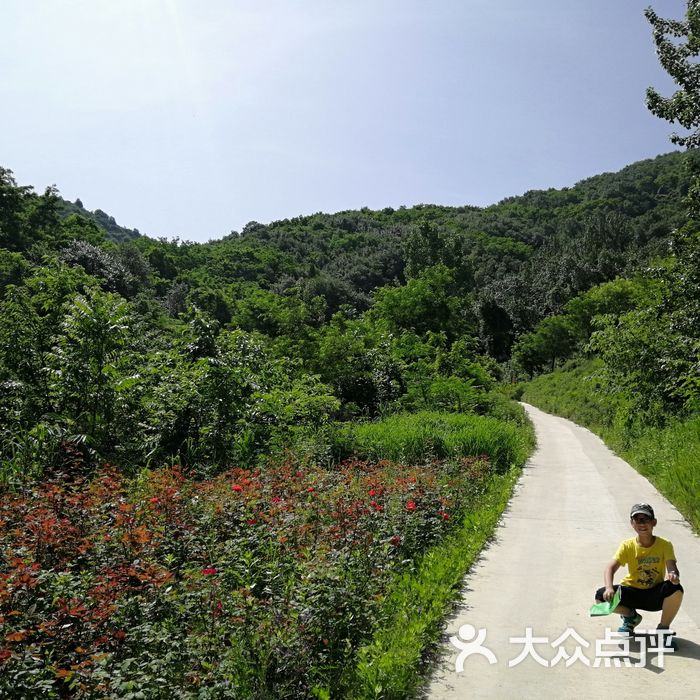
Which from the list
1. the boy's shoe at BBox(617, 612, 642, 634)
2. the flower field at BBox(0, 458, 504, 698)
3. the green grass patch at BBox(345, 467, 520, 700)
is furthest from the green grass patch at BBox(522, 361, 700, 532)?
the flower field at BBox(0, 458, 504, 698)

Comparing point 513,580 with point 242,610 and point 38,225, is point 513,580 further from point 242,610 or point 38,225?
point 38,225

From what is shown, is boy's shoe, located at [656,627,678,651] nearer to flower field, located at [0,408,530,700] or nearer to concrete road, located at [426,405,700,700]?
concrete road, located at [426,405,700,700]

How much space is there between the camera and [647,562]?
15.6ft

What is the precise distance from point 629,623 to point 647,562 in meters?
0.51

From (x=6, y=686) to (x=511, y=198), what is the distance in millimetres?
180906

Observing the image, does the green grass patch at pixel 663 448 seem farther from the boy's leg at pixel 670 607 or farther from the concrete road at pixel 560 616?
the boy's leg at pixel 670 607

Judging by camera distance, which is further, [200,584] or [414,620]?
[414,620]

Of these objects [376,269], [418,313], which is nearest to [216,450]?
[418,313]

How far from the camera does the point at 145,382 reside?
35.3 feet

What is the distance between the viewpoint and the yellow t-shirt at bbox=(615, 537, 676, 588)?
15.5ft

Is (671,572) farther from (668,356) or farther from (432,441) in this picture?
(668,356)

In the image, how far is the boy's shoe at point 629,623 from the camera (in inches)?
184

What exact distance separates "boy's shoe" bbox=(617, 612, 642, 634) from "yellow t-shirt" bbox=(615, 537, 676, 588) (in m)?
0.24

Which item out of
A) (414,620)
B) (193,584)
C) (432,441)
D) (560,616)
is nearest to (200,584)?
(193,584)
